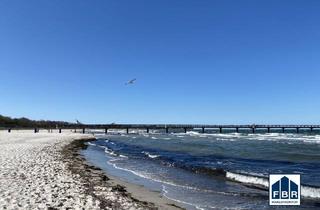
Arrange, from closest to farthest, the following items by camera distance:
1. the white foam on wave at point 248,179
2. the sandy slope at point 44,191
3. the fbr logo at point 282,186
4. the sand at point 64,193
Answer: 1. the fbr logo at point 282,186
2. the sandy slope at point 44,191
3. the sand at point 64,193
4. the white foam on wave at point 248,179

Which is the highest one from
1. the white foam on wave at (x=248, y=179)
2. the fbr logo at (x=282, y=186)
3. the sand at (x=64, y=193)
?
the fbr logo at (x=282, y=186)

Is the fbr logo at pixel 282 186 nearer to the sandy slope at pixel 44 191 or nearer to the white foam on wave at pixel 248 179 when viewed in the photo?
the sandy slope at pixel 44 191

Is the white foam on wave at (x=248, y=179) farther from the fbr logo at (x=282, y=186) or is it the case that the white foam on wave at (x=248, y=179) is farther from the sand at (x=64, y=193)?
the fbr logo at (x=282, y=186)

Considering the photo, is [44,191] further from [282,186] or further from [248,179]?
[248,179]

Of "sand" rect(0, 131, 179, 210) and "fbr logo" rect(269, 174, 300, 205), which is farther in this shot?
"sand" rect(0, 131, 179, 210)

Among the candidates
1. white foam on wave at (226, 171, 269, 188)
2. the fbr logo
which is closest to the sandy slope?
the fbr logo

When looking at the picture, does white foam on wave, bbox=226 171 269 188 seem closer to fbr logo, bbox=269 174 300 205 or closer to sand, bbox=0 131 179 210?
sand, bbox=0 131 179 210

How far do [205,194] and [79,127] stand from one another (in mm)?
116775

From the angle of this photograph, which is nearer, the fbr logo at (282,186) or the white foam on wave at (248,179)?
the fbr logo at (282,186)

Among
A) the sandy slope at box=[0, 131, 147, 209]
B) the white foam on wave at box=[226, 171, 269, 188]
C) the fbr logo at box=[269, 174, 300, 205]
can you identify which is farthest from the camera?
the white foam on wave at box=[226, 171, 269, 188]

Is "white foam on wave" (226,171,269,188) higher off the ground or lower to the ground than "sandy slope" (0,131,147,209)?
lower

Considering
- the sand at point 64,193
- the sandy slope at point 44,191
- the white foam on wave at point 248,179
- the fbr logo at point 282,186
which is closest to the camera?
the fbr logo at point 282,186

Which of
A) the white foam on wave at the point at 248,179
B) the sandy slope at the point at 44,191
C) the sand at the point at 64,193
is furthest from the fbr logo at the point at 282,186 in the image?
the white foam on wave at the point at 248,179

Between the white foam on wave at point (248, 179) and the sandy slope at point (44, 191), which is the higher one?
the sandy slope at point (44, 191)
